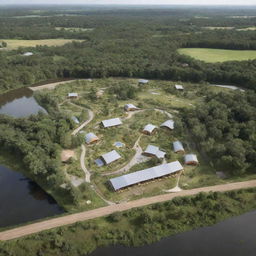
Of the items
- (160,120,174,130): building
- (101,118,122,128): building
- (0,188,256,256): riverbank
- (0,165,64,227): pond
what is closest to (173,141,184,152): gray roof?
(160,120,174,130): building

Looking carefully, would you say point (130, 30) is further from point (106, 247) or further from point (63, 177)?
point (106, 247)

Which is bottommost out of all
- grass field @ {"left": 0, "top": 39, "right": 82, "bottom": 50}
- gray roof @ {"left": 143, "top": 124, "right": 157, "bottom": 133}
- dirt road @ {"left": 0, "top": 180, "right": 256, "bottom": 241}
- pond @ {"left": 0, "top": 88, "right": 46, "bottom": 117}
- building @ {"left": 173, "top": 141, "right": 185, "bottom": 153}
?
pond @ {"left": 0, "top": 88, "right": 46, "bottom": 117}

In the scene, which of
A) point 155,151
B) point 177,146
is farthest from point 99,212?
point 177,146

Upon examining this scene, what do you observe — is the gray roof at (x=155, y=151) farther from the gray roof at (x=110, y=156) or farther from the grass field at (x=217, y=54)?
the grass field at (x=217, y=54)

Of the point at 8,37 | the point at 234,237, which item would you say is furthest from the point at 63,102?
the point at 8,37

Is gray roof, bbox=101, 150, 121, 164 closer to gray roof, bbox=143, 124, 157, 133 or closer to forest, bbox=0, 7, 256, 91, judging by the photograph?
gray roof, bbox=143, 124, 157, 133

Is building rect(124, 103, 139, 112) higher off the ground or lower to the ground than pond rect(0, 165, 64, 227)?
higher
